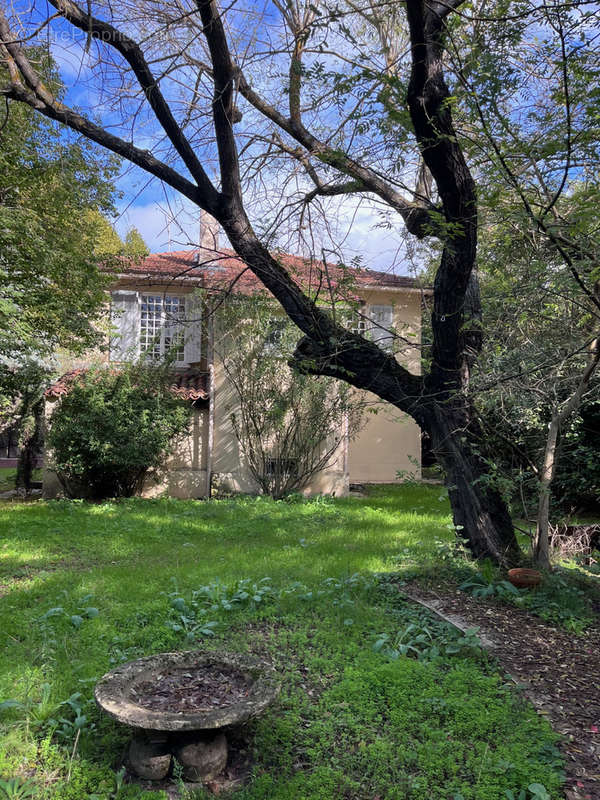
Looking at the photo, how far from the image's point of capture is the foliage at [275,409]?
12641 mm

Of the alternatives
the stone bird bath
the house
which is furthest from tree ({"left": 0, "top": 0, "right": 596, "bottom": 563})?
the house

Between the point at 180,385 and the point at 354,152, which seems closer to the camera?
the point at 354,152

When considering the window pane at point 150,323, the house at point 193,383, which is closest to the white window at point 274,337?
the house at point 193,383

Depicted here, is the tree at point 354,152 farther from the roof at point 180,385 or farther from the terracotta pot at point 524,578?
the roof at point 180,385

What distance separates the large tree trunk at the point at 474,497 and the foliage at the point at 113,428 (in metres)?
7.81

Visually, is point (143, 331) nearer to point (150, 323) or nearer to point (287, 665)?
point (150, 323)

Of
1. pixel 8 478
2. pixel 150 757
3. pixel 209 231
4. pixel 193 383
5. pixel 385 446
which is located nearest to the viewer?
pixel 150 757

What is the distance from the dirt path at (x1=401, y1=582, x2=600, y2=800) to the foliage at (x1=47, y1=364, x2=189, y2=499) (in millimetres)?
7922

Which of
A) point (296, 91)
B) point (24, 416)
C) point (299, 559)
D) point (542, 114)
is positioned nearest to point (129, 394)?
point (24, 416)

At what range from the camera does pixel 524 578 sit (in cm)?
527

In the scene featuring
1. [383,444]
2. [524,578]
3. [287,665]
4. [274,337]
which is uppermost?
[274,337]

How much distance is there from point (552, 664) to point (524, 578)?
4.12 feet

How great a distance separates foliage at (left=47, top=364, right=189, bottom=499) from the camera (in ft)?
39.5

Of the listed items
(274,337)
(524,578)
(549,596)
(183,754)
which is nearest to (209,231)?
(524,578)
